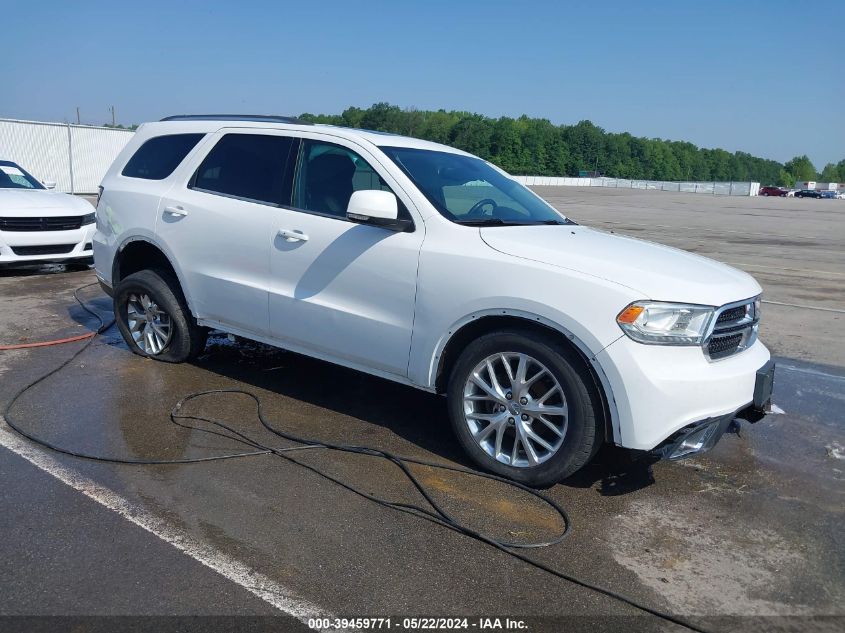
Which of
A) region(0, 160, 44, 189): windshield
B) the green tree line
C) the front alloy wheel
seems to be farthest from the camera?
the green tree line

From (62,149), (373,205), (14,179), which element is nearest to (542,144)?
(62,149)

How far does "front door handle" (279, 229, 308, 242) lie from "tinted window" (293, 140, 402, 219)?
0.62ft

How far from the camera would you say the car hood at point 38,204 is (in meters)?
9.89

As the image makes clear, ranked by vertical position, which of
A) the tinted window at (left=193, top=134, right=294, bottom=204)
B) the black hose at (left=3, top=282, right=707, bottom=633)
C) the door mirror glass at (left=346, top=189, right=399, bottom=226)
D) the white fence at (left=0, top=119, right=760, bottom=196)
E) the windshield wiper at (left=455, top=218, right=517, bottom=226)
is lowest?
the black hose at (left=3, top=282, right=707, bottom=633)

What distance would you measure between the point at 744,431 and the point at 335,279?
300 cm

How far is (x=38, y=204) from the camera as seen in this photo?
1025 centimetres

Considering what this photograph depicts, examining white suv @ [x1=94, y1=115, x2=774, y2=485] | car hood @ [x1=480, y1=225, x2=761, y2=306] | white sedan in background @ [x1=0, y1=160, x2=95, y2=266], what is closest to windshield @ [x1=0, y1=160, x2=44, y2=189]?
white sedan in background @ [x1=0, y1=160, x2=95, y2=266]

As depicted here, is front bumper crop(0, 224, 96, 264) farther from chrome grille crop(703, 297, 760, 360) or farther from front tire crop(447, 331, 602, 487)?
chrome grille crop(703, 297, 760, 360)

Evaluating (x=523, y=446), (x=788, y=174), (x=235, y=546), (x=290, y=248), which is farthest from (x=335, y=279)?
(x=788, y=174)

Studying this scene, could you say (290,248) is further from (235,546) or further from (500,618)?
(500,618)

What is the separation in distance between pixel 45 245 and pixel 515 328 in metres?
8.33

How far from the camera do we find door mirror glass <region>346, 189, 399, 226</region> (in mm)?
4328

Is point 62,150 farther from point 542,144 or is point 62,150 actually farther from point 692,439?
point 542,144

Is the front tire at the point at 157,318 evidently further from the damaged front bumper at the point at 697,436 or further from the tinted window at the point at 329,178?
the damaged front bumper at the point at 697,436
